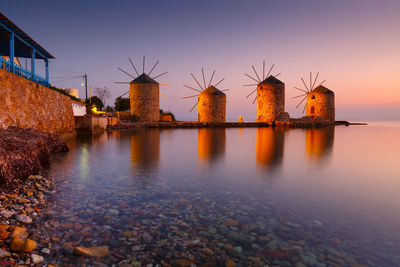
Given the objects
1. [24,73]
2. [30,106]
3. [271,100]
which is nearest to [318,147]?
[30,106]

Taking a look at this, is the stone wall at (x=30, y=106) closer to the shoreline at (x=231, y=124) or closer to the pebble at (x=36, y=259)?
the pebble at (x=36, y=259)

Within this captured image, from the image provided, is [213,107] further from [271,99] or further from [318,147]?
[318,147]

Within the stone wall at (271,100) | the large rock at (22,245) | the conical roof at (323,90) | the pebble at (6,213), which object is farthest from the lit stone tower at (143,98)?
the large rock at (22,245)

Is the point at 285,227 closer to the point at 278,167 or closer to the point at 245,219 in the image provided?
the point at 245,219

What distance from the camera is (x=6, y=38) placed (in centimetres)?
1051

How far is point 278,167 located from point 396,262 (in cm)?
342

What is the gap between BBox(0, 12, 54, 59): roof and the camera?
8.78 m

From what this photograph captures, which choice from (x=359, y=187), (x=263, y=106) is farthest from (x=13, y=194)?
(x=263, y=106)

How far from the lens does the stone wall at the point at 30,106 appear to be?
23.0ft

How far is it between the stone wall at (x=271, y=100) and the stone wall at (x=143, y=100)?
12.2m

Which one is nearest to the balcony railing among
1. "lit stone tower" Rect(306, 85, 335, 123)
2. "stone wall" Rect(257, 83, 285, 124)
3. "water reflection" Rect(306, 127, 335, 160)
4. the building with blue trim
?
the building with blue trim

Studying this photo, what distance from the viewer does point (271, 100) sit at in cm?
2541

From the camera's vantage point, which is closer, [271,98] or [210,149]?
[210,149]

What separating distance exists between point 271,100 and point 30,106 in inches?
878
